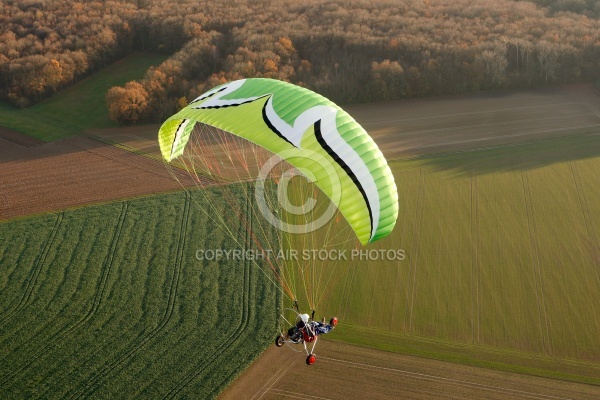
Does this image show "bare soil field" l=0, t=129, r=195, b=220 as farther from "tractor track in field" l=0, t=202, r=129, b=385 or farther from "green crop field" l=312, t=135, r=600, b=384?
"green crop field" l=312, t=135, r=600, b=384

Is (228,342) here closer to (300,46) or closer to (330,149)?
(330,149)

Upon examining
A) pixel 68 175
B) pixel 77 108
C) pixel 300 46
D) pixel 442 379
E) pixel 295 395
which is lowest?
pixel 442 379

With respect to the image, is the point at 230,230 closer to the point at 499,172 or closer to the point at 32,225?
the point at 32,225

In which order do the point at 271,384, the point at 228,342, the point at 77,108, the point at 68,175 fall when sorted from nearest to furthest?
the point at 271,384, the point at 228,342, the point at 68,175, the point at 77,108

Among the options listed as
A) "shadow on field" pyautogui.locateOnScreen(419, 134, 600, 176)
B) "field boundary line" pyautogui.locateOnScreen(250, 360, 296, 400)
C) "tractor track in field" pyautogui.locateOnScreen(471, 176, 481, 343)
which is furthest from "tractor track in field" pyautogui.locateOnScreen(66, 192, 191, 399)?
"shadow on field" pyautogui.locateOnScreen(419, 134, 600, 176)

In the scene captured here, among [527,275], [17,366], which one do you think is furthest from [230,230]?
[527,275]

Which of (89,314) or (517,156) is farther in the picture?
(517,156)

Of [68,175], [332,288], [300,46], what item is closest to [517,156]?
[332,288]
